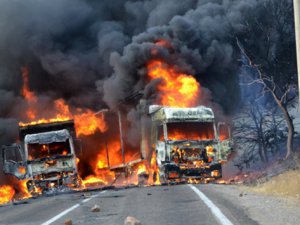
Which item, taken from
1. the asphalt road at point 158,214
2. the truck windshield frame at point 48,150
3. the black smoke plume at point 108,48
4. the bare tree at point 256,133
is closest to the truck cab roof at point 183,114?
the truck windshield frame at point 48,150

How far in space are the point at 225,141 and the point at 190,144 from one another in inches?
62.1

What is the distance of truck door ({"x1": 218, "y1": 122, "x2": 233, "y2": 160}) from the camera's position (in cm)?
2192

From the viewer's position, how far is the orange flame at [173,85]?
1139 inches

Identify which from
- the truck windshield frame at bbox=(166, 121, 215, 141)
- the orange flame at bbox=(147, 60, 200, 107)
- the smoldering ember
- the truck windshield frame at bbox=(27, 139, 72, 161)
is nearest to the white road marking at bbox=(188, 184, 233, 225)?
the smoldering ember

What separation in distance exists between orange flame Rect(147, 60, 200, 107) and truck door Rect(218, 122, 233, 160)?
21.2ft

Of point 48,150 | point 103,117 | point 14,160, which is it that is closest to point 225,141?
point 48,150

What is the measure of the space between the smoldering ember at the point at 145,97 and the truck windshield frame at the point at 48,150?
4cm

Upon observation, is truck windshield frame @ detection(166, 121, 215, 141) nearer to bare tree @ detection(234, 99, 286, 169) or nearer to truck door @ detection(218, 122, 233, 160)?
truck door @ detection(218, 122, 233, 160)

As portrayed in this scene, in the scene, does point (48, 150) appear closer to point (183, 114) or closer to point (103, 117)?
point (183, 114)

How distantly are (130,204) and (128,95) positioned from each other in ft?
68.1

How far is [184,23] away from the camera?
33.2 m

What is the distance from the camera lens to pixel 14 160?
75.6 feet

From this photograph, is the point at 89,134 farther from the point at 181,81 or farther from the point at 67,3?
the point at 67,3

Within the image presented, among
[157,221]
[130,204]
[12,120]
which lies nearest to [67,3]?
[12,120]
